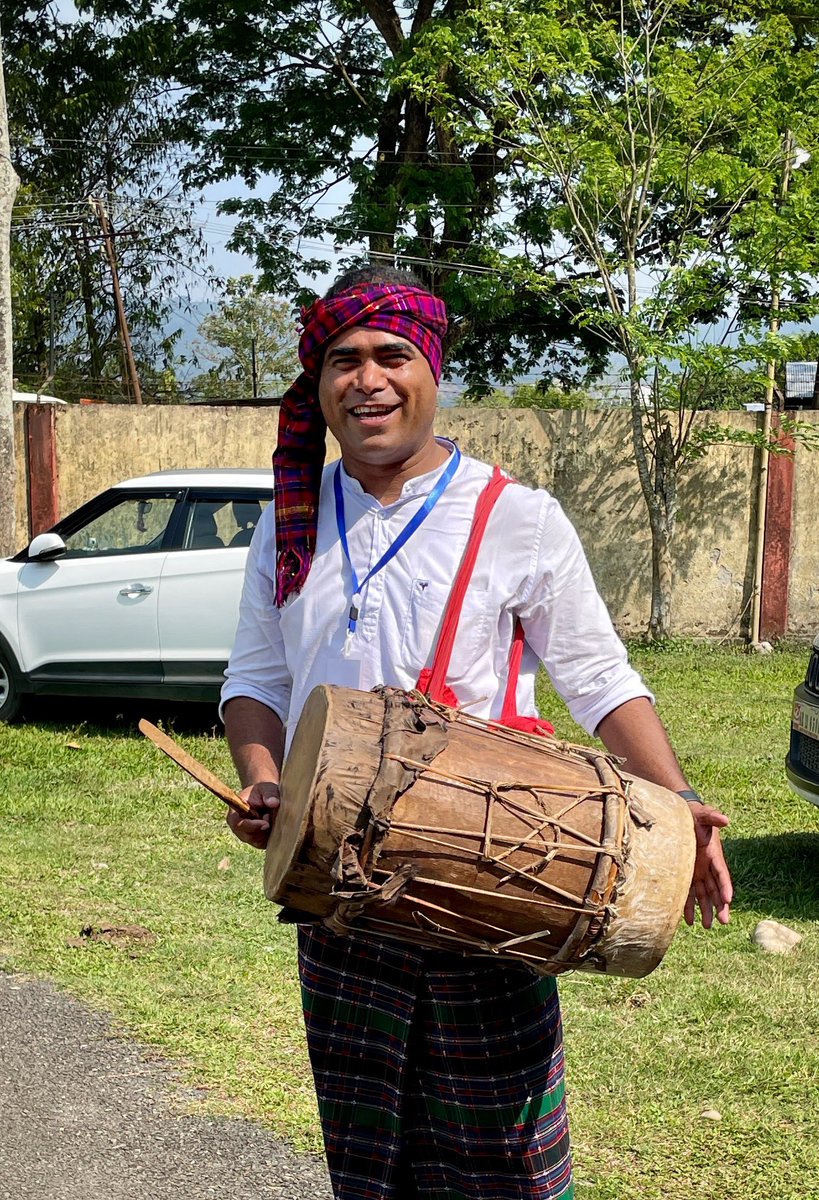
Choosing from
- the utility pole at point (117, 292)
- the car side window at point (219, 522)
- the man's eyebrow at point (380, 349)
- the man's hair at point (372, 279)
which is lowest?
the car side window at point (219, 522)

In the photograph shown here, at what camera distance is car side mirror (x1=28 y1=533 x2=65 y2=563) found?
8438 millimetres

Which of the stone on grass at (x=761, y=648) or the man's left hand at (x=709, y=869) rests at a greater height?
the man's left hand at (x=709, y=869)

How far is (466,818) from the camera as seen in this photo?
1.89 m

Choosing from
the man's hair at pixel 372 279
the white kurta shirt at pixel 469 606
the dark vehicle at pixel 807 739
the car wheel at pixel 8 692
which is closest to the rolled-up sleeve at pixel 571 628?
the white kurta shirt at pixel 469 606

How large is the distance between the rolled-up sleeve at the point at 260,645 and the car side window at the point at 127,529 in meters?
6.14

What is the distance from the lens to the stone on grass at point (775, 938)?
15.9 feet

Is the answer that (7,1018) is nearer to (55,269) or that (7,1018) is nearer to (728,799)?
(728,799)

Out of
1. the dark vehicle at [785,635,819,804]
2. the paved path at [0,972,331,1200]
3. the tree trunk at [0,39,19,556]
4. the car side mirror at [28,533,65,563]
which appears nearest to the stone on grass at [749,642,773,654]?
the dark vehicle at [785,635,819,804]

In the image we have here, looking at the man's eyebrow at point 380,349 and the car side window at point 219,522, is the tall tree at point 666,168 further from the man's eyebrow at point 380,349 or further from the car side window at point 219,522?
the man's eyebrow at point 380,349

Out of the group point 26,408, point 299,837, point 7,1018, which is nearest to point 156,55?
point 26,408

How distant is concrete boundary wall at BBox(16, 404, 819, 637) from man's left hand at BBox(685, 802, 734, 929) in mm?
10542

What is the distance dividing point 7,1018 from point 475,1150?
106 inches

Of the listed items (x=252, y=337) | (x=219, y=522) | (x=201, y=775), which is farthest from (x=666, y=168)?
(x=252, y=337)

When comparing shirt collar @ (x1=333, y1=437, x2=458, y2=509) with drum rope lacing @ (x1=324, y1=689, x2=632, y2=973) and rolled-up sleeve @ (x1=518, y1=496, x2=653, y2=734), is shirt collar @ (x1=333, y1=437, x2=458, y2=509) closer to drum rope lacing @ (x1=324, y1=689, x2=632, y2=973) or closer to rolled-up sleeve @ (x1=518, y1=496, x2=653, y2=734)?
rolled-up sleeve @ (x1=518, y1=496, x2=653, y2=734)
